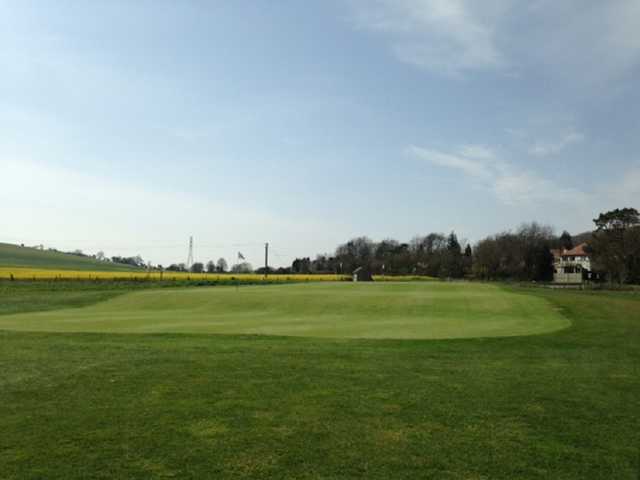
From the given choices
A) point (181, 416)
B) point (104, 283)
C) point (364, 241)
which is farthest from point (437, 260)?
point (181, 416)

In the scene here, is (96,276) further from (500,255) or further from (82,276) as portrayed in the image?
(500,255)

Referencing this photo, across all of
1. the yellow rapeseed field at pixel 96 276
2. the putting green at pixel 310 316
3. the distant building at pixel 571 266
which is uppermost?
the distant building at pixel 571 266

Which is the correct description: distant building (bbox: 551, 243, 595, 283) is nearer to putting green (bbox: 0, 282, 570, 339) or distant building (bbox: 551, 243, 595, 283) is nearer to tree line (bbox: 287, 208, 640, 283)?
tree line (bbox: 287, 208, 640, 283)

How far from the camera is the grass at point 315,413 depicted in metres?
5.62

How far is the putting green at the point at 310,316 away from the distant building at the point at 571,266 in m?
114

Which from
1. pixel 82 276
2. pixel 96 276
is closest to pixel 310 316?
pixel 82 276

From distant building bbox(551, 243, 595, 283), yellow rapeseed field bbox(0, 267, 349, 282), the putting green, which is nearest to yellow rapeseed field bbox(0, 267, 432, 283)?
yellow rapeseed field bbox(0, 267, 349, 282)

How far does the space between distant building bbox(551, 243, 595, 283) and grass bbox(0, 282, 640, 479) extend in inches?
5387

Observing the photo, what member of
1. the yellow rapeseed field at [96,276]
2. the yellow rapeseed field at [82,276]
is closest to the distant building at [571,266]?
the yellow rapeseed field at [96,276]

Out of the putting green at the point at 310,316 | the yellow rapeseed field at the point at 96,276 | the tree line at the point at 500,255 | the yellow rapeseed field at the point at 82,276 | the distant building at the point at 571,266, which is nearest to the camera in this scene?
the putting green at the point at 310,316

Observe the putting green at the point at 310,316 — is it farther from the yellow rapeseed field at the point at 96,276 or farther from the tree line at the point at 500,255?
the tree line at the point at 500,255

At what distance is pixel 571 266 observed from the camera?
140 metres

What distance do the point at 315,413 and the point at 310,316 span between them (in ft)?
65.2

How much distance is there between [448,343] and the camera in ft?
50.6
